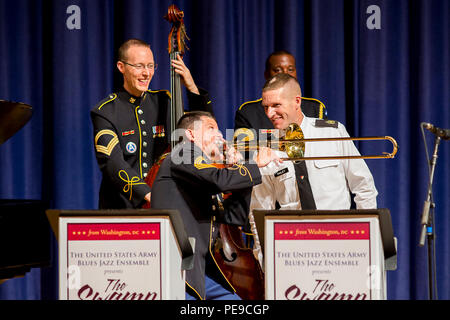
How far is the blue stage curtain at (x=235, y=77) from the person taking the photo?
388cm

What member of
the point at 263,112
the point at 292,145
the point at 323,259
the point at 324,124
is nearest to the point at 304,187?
the point at 292,145

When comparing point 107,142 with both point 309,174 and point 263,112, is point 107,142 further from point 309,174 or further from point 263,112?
point 309,174

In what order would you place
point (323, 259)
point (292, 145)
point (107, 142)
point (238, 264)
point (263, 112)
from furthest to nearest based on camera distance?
point (263, 112)
point (107, 142)
point (292, 145)
point (238, 264)
point (323, 259)

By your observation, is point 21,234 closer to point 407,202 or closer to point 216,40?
point 216,40

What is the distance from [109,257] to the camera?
1621mm

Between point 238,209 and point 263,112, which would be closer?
point 238,209

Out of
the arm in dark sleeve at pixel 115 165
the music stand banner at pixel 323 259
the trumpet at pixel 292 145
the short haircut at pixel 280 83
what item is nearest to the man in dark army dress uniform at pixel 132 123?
the arm in dark sleeve at pixel 115 165

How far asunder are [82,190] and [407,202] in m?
2.30

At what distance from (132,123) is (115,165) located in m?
0.32

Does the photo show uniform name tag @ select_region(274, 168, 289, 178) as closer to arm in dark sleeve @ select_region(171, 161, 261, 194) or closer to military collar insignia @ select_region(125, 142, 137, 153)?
arm in dark sleeve @ select_region(171, 161, 261, 194)

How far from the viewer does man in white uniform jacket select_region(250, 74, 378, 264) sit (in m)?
2.93

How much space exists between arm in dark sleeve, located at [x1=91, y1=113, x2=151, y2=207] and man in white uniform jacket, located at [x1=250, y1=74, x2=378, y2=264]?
612 millimetres

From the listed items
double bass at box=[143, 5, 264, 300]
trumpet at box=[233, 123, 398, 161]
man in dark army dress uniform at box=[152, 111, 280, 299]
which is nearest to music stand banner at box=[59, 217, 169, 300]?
man in dark army dress uniform at box=[152, 111, 280, 299]

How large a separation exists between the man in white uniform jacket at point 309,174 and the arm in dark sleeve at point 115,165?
0.61m
